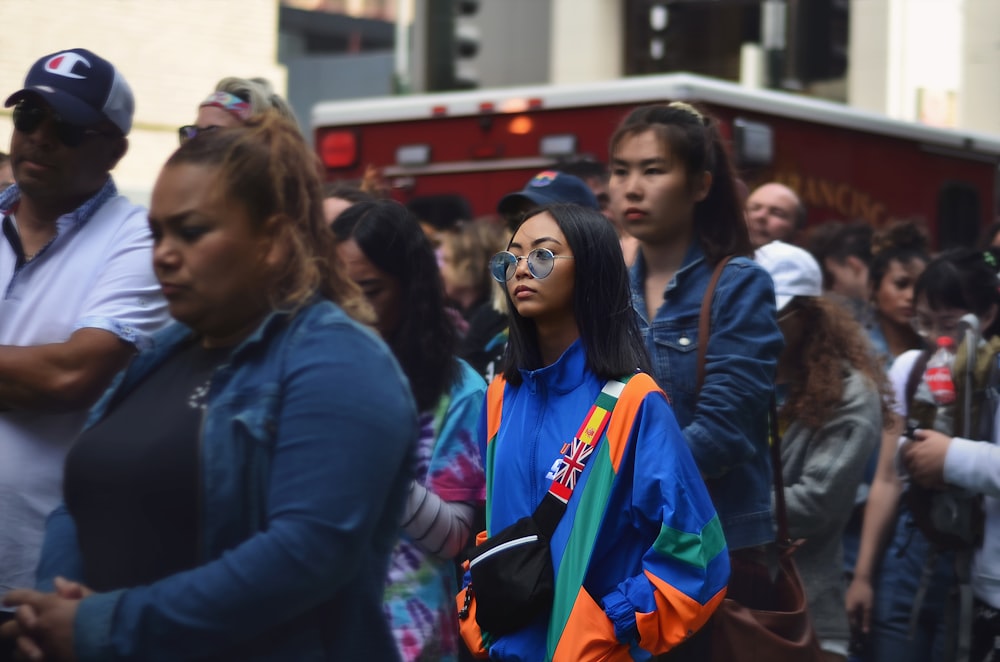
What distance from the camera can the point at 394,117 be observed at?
995 centimetres

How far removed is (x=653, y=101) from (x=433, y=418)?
5083 mm

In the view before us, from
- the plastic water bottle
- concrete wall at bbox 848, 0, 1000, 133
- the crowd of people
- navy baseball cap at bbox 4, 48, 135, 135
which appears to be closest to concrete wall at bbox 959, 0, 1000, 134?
concrete wall at bbox 848, 0, 1000, 133

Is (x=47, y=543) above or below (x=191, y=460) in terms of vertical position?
below

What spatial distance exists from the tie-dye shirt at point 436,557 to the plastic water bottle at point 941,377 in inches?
70.1

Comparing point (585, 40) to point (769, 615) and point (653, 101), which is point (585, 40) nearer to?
point (653, 101)

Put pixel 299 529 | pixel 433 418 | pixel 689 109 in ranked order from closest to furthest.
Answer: pixel 299 529 < pixel 433 418 < pixel 689 109

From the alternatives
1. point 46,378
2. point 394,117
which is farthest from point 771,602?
point 394,117

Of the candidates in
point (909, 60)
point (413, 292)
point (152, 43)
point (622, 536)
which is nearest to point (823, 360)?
point (413, 292)

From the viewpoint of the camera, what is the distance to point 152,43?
4594 millimetres

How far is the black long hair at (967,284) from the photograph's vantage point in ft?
16.6

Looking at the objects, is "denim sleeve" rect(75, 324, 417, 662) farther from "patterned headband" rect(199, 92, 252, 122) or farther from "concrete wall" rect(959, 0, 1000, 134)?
"concrete wall" rect(959, 0, 1000, 134)

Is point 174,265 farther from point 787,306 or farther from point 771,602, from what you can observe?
point 787,306

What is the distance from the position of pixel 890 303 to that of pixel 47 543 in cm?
484

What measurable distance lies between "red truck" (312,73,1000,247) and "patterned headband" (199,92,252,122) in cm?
446
